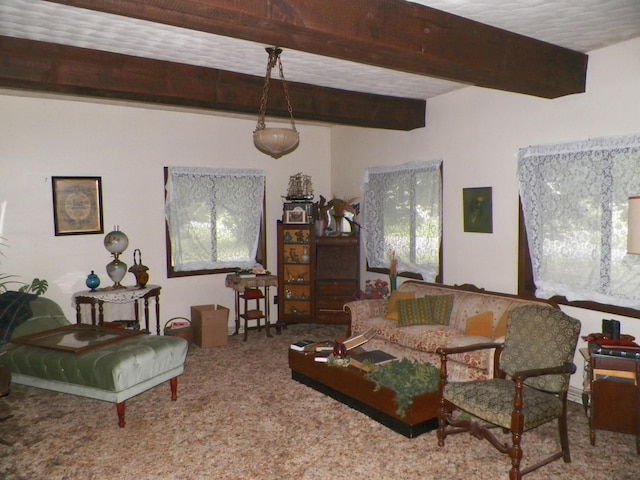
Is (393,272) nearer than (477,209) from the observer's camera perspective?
No

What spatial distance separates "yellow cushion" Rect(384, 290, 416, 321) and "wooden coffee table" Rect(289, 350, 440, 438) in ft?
4.08

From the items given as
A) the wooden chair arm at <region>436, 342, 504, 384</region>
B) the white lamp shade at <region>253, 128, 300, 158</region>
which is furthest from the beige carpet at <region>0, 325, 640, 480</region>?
the white lamp shade at <region>253, 128, 300, 158</region>

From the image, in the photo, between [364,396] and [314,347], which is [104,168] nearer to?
[314,347]

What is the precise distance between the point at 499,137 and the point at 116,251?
469cm

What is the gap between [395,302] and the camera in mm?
5535

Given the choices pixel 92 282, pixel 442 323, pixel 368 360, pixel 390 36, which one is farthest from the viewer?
pixel 92 282

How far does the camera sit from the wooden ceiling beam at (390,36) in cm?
238

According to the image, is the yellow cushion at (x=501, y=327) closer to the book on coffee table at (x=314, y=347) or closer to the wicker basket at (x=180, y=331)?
the book on coffee table at (x=314, y=347)

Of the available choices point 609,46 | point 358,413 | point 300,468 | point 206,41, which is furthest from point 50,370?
point 609,46

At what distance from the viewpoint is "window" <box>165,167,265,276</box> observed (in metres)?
6.56

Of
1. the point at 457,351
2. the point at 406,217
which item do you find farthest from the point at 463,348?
the point at 406,217

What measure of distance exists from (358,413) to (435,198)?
292 cm

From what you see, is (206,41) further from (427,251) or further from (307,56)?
(427,251)

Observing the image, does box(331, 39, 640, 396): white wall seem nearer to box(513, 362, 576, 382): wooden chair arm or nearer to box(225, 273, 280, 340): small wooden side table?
box(513, 362, 576, 382): wooden chair arm
